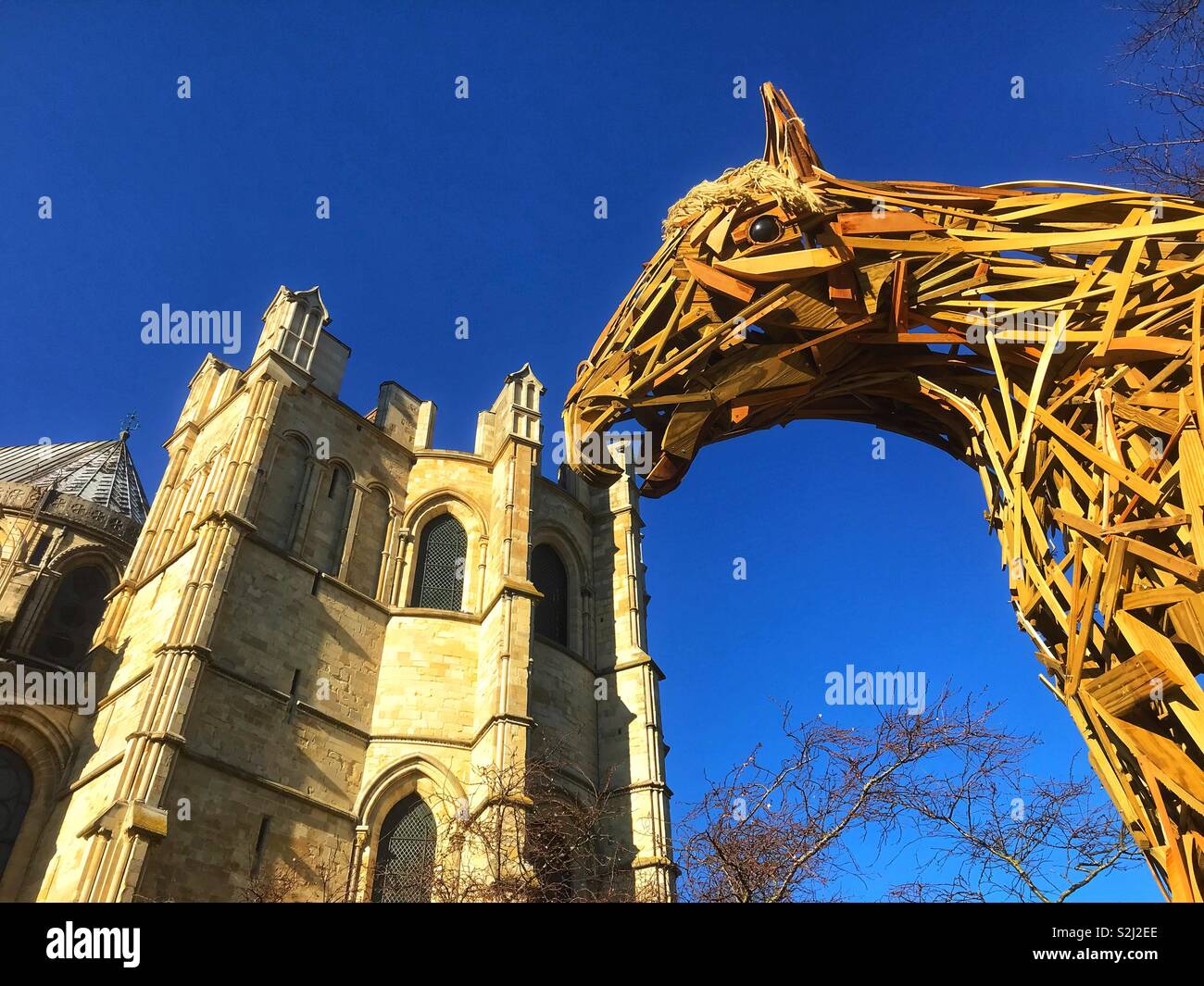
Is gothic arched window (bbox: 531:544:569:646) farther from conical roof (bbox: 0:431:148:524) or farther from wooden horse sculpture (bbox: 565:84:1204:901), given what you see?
wooden horse sculpture (bbox: 565:84:1204:901)

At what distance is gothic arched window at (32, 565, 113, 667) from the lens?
25766mm

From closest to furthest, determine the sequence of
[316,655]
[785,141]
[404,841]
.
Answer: [785,141]
[404,841]
[316,655]

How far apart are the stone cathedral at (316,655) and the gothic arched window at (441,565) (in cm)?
8

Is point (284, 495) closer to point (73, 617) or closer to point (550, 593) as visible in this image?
point (550, 593)

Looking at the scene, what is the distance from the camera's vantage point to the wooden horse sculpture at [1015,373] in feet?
11.6

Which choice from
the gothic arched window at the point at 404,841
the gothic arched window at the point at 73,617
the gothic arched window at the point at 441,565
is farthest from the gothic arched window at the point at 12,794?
the gothic arched window at the point at 441,565

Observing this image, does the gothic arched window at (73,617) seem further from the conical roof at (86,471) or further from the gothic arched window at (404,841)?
the gothic arched window at (404,841)

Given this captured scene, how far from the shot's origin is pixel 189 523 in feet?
71.1

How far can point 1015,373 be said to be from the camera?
4660mm

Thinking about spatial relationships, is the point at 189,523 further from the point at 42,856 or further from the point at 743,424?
the point at 743,424

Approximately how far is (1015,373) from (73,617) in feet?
96.2

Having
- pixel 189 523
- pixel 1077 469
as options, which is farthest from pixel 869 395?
pixel 189 523

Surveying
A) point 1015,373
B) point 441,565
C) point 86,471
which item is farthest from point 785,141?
point 86,471

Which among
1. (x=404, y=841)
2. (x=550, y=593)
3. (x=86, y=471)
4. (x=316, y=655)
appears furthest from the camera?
(x=86, y=471)
